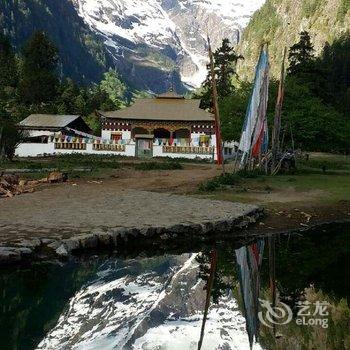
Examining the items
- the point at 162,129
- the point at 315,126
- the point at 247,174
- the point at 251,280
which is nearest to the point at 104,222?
the point at 251,280

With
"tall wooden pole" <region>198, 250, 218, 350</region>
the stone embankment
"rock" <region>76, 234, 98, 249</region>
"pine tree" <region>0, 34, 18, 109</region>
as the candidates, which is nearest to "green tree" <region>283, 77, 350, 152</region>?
the stone embankment

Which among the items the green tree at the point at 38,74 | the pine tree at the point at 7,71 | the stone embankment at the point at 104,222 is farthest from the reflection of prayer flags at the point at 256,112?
the pine tree at the point at 7,71

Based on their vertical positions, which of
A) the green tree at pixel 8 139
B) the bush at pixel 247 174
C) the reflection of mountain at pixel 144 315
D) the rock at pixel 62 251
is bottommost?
the reflection of mountain at pixel 144 315

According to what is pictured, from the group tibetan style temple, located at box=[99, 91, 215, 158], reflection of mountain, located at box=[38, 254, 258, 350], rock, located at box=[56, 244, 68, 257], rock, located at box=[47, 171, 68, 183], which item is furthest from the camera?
tibetan style temple, located at box=[99, 91, 215, 158]

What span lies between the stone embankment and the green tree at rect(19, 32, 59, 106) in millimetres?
62173

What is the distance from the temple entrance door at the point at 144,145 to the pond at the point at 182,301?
40044 mm

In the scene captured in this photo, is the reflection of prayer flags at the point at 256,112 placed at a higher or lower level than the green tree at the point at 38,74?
lower

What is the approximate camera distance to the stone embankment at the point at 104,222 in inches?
463

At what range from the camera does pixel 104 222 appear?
46.3 ft

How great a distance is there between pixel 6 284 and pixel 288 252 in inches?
A: 285

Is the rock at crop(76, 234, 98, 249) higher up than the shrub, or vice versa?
the shrub

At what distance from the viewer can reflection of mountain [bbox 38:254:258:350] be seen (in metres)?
7.57

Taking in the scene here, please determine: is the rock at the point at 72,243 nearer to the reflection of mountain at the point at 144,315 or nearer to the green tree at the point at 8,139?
the reflection of mountain at the point at 144,315

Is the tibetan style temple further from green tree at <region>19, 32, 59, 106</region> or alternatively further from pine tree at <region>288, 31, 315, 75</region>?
green tree at <region>19, 32, 59, 106</region>
